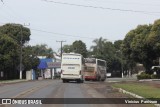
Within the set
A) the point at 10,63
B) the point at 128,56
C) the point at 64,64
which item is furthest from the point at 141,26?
the point at 64,64

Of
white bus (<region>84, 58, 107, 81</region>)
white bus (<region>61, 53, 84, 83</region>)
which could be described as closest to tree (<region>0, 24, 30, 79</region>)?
A: white bus (<region>84, 58, 107, 81</region>)

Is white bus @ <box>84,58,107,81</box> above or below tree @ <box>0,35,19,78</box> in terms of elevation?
below

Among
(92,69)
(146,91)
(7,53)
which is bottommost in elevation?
(146,91)

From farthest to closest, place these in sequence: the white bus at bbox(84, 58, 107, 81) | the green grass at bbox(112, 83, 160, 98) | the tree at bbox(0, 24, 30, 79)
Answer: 1. the tree at bbox(0, 24, 30, 79)
2. the white bus at bbox(84, 58, 107, 81)
3. the green grass at bbox(112, 83, 160, 98)

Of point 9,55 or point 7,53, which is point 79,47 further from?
point 9,55

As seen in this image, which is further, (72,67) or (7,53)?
(7,53)

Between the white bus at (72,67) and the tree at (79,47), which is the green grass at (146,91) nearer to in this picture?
the white bus at (72,67)

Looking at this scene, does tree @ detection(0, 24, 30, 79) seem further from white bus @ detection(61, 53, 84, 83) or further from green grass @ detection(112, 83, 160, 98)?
green grass @ detection(112, 83, 160, 98)

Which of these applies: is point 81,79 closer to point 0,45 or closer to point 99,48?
point 0,45

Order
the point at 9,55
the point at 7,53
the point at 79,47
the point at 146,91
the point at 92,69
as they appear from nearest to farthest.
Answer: the point at 146,91 < the point at 92,69 < the point at 9,55 < the point at 7,53 < the point at 79,47

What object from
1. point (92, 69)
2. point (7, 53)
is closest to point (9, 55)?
point (7, 53)

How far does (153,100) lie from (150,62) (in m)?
55.9

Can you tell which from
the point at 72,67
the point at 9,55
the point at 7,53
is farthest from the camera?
the point at 7,53

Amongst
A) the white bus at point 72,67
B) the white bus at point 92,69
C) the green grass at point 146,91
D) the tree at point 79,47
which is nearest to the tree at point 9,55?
the white bus at point 92,69
